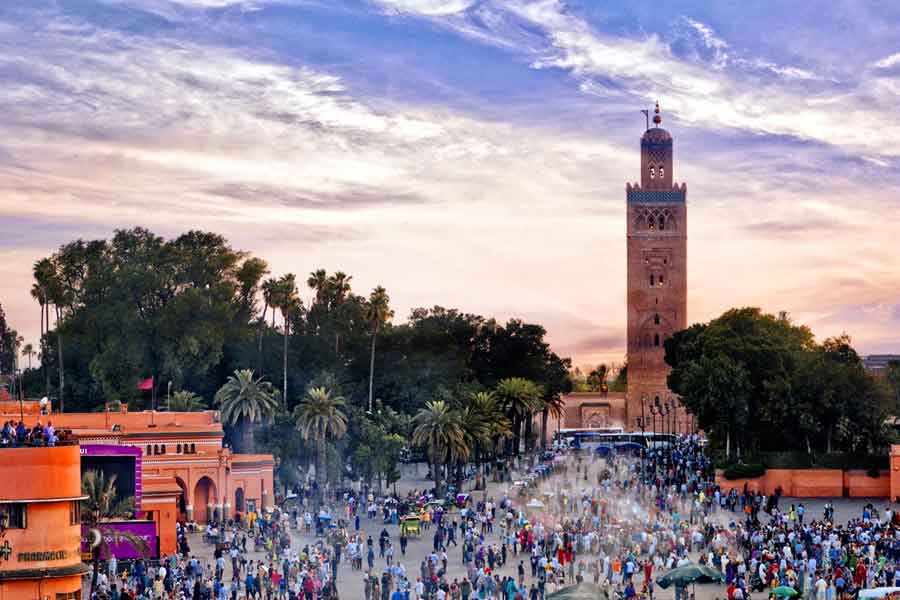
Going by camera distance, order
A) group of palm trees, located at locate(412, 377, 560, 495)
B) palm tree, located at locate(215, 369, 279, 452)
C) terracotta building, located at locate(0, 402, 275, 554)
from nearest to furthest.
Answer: terracotta building, located at locate(0, 402, 275, 554), group of palm trees, located at locate(412, 377, 560, 495), palm tree, located at locate(215, 369, 279, 452)

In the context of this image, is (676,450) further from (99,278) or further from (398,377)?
(99,278)

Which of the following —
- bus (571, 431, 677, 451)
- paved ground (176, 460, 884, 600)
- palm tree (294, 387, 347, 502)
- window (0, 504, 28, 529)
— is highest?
palm tree (294, 387, 347, 502)

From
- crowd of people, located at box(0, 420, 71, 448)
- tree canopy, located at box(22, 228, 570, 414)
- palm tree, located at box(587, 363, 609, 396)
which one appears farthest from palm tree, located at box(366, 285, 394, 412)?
palm tree, located at box(587, 363, 609, 396)

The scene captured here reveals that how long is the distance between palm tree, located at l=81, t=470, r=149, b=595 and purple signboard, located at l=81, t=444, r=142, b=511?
97cm

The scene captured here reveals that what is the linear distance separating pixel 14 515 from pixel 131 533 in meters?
19.1

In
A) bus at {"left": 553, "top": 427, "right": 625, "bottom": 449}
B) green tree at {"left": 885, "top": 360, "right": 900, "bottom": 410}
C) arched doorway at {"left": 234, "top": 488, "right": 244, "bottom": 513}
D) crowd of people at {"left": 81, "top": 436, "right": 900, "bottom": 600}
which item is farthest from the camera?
bus at {"left": 553, "top": 427, "right": 625, "bottom": 449}

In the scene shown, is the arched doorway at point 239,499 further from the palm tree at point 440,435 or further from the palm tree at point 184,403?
the palm tree at point 440,435

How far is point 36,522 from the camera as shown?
2947 cm

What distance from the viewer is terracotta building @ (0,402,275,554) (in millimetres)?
60219

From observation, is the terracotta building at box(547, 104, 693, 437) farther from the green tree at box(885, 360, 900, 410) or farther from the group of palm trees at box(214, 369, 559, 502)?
the group of palm trees at box(214, 369, 559, 502)

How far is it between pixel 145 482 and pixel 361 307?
31.9 m

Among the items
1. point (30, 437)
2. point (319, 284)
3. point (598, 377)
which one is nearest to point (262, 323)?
point (319, 284)

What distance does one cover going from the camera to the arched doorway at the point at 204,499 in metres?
62.4

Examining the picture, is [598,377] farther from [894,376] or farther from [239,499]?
[239,499]
